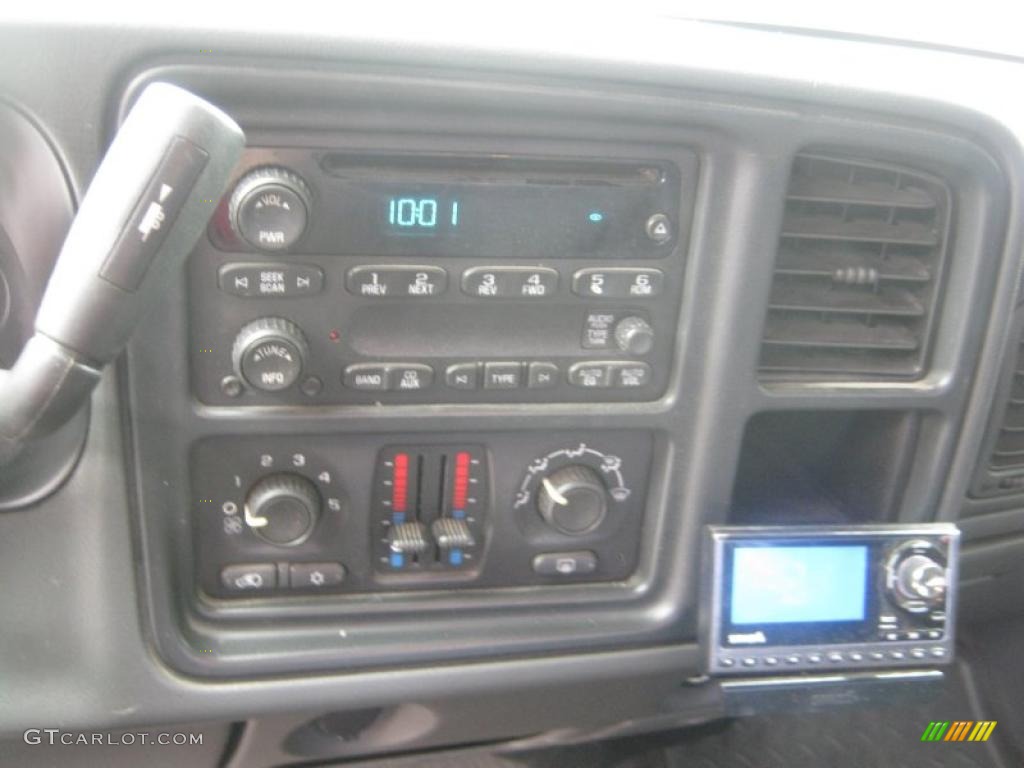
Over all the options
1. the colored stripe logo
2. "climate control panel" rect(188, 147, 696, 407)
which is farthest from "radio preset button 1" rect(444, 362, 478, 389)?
the colored stripe logo

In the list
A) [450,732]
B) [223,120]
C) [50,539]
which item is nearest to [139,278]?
[223,120]

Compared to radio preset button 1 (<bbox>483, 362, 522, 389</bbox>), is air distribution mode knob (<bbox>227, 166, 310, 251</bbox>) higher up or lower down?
higher up

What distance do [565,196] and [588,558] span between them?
358mm

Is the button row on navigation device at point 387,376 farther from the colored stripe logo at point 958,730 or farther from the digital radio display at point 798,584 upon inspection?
the colored stripe logo at point 958,730

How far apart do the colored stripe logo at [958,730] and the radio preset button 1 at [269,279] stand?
1072 millimetres

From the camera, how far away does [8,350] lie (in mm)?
802

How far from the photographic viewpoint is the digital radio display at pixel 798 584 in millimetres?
975

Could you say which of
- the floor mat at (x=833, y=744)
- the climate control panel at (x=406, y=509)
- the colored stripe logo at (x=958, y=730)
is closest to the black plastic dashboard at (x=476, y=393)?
the climate control panel at (x=406, y=509)

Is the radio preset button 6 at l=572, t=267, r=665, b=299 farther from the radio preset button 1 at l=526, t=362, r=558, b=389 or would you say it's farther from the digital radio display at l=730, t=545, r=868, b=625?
the digital radio display at l=730, t=545, r=868, b=625

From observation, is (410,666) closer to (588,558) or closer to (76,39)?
(588,558)

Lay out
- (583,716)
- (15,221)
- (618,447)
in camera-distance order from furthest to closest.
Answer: (583,716)
(618,447)
(15,221)

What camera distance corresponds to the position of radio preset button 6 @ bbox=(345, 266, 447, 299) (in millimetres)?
823

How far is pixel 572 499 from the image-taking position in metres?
0.94

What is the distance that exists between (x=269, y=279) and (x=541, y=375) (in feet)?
0.79
